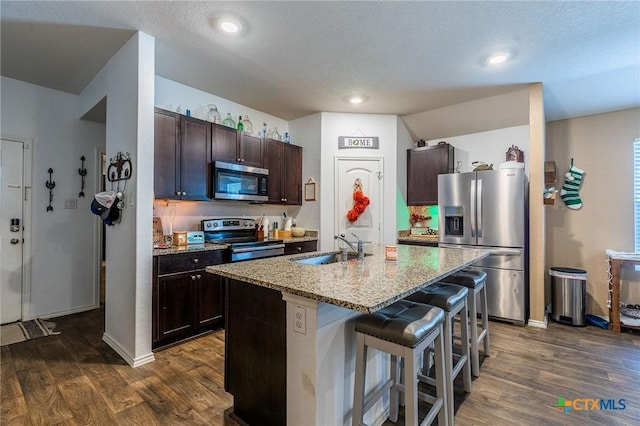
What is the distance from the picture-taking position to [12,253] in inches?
129

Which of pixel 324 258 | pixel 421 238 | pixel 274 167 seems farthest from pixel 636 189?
pixel 274 167

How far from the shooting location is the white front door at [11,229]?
3.23 metres

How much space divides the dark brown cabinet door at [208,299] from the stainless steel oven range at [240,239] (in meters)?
0.30

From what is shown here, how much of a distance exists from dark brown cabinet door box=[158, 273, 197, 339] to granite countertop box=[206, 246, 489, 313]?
3.90 ft

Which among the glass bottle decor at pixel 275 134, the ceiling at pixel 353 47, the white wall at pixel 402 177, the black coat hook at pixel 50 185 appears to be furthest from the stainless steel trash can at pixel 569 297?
the black coat hook at pixel 50 185

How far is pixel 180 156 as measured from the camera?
3051mm

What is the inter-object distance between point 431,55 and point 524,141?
2352 millimetres

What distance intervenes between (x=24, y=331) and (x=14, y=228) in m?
1.12

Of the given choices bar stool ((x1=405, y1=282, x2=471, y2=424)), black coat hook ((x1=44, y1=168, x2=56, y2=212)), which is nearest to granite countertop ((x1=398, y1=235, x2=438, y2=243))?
bar stool ((x1=405, y1=282, x2=471, y2=424))

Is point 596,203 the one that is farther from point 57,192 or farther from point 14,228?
point 14,228

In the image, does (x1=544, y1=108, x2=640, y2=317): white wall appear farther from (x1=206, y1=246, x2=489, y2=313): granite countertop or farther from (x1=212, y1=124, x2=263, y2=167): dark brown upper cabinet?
(x1=212, y1=124, x2=263, y2=167): dark brown upper cabinet

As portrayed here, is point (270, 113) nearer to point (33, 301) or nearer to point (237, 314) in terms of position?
point (237, 314)

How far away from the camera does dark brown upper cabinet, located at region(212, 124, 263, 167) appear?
3.41 metres

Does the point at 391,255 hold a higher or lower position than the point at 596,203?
lower
